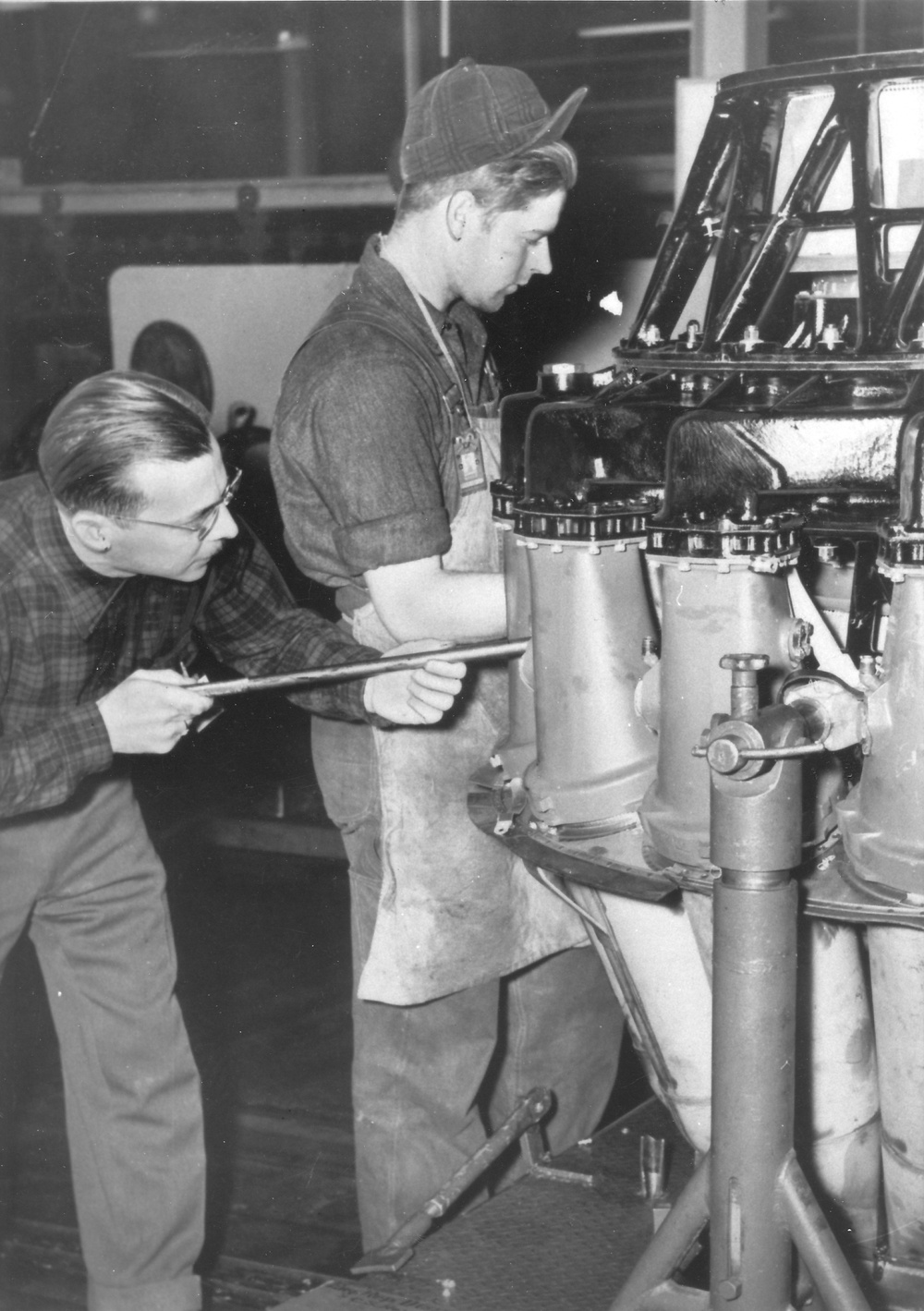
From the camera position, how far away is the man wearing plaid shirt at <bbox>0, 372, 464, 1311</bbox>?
2076 mm

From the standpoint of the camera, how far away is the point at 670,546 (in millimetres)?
1570

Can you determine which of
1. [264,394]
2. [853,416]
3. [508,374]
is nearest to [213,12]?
[264,394]

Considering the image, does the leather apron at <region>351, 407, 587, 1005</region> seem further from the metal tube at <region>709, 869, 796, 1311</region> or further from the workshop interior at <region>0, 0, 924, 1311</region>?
the metal tube at <region>709, 869, 796, 1311</region>

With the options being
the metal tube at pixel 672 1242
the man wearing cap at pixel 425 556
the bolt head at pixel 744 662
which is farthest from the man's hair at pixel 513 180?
the metal tube at pixel 672 1242

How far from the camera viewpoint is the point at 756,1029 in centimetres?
150

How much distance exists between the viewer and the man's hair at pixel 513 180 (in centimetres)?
217

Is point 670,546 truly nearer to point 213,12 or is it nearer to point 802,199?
point 802,199

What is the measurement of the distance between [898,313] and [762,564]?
417 mm

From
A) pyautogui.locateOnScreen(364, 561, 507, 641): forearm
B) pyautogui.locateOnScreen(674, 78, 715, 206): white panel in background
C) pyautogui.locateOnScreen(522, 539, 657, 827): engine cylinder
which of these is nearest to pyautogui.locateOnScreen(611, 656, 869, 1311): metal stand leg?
pyautogui.locateOnScreen(522, 539, 657, 827): engine cylinder

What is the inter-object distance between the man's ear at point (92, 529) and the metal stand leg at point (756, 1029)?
102 centimetres

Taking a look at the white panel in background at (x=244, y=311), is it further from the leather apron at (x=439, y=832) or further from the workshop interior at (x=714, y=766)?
the leather apron at (x=439, y=832)

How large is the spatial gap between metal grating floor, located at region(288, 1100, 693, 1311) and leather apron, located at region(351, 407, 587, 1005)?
336 mm

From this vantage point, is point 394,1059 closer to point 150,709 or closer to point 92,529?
point 150,709

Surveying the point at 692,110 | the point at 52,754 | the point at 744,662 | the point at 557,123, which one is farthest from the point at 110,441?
the point at 692,110
